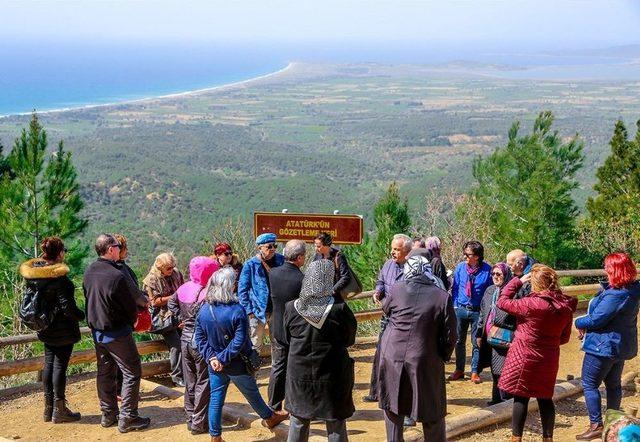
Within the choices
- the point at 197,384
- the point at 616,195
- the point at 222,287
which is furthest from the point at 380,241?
the point at 222,287

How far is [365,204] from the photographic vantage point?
86312mm

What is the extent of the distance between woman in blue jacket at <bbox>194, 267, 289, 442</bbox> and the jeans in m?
0.59

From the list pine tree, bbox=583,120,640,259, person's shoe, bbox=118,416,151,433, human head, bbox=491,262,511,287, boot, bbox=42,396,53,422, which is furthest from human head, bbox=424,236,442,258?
pine tree, bbox=583,120,640,259

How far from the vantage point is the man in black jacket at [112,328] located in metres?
5.27

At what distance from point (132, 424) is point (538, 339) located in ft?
9.34

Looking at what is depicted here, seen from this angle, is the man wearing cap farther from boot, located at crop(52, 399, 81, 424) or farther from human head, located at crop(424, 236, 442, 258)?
boot, located at crop(52, 399, 81, 424)

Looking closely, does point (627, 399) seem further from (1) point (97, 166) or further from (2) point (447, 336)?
(1) point (97, 166)

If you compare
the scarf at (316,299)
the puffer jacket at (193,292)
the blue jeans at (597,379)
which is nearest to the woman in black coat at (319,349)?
the scarf at (316,299)

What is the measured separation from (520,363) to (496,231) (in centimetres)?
2125

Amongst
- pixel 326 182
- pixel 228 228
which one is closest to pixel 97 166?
pixel 326 182

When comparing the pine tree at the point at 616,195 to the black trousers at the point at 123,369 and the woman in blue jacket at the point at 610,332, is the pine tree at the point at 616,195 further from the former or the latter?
the black trousers at the point at 123,369

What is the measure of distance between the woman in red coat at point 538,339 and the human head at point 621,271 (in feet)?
1.33

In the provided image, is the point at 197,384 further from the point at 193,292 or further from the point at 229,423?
the point at 193,292

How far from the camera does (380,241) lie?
76.7 ft
